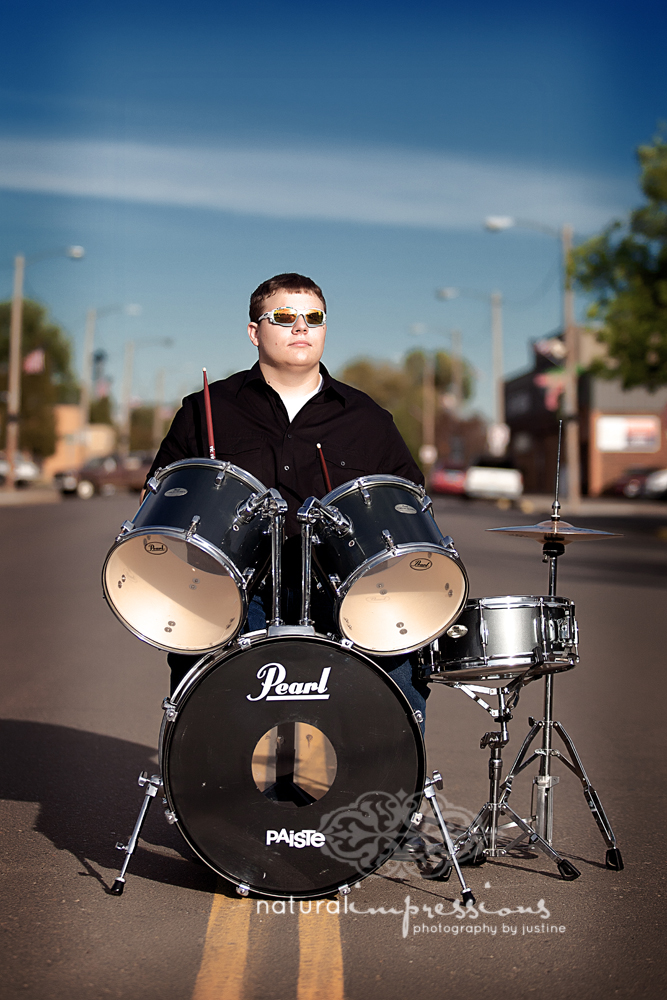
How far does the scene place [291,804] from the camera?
3.82m

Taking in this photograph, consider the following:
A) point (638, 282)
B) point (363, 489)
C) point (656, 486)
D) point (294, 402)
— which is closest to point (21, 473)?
point (656, 486)

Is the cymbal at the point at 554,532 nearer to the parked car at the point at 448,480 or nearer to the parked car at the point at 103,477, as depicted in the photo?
the parked car at the point at 103,477

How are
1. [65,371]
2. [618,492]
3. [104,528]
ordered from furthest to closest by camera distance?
[65,371]
[618,492]
[104,528]

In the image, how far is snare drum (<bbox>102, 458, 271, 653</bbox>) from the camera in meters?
3.85

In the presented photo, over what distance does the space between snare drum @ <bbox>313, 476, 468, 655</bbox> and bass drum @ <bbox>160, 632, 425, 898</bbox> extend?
198 mm

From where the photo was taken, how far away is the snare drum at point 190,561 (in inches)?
152

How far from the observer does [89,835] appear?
15.3 ft

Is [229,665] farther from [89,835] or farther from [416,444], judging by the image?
[416,444]

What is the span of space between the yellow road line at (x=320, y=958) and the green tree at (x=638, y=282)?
24204mm

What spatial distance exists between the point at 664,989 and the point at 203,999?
1299mm

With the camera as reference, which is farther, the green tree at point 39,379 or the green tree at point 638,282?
the green tree at point 39,379

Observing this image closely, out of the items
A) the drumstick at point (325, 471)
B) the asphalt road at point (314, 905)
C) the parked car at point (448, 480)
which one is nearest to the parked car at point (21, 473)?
the parked car at point (448, 480)

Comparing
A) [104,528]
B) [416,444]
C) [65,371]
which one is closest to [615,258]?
[104,528]

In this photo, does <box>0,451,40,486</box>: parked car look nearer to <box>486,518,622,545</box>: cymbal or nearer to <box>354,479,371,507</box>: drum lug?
<box>486,518,622,545</box>: cymbal
